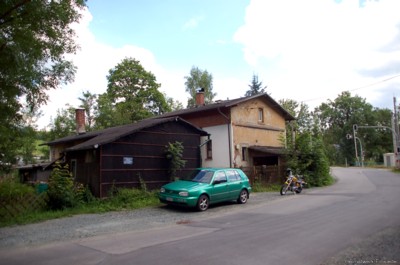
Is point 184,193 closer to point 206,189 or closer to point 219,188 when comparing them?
point 206,189

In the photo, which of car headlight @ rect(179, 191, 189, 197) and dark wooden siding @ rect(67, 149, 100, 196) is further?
dark wooden siding @ rect(67, 149, 100, 196)

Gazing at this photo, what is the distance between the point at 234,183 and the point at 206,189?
192 centimetres

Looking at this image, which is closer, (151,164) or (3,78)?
(3,78)

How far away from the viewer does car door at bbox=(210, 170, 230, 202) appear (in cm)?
1371

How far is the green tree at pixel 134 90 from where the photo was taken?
144 ft

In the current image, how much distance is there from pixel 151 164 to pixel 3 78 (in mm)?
10989

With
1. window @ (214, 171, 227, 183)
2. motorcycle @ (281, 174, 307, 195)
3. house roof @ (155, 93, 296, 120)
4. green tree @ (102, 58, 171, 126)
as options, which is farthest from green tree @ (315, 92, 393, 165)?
window @ (214, 171, 227, 183)

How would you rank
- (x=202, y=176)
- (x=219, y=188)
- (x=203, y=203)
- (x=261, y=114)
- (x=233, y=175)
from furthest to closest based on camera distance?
(x=261, y=114) < (x=233, y=175) < (x=202, y=176) < (x=219, y=188) < (x=203, y=203)

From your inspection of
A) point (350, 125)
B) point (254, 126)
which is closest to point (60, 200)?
point (254, 126)

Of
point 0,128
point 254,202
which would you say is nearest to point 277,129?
point 254,202

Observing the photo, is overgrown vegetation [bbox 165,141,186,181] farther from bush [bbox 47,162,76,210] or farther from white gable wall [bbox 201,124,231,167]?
white gable wall [bbox 201,124,231,167]

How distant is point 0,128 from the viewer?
838 cm

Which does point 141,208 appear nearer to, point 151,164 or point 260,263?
point 151,164

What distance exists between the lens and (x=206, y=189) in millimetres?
13414
